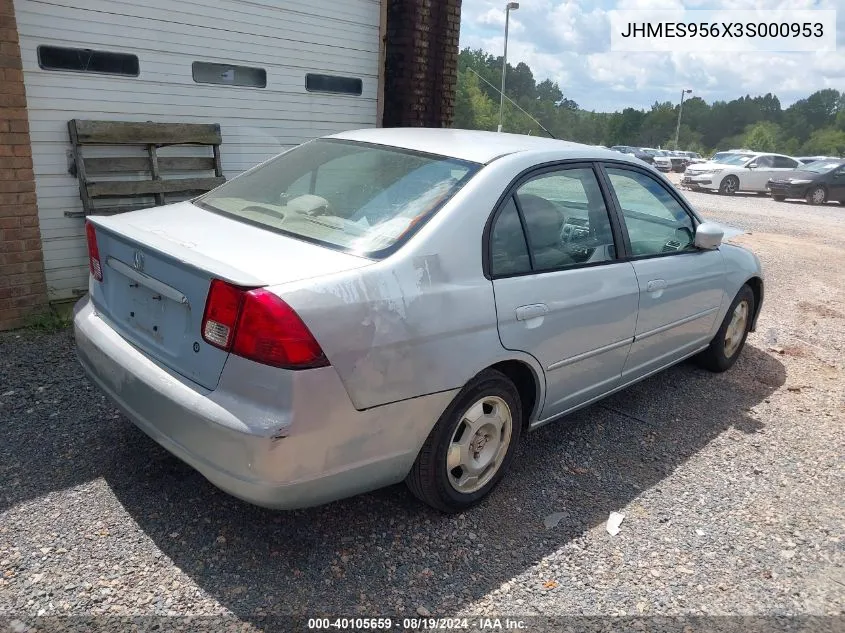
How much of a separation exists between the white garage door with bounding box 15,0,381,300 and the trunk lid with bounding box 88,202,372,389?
2869 millimetres

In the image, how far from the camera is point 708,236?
4141 mm

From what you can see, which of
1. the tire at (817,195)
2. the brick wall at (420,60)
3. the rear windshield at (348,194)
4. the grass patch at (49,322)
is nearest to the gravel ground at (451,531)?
the grass patch at (49,322)

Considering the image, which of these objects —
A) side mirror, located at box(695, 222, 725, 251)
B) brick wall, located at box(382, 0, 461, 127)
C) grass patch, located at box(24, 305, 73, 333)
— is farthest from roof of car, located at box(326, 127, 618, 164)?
brick wall, located at box(382, 0, 461, 127)

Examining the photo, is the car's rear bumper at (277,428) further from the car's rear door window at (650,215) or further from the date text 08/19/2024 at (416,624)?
the car's rear door window at (650,215)

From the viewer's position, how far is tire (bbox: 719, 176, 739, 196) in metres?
23.1

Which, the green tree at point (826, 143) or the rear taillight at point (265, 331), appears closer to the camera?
the rear taillight at point (265, 331)

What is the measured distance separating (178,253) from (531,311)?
148 centimetres

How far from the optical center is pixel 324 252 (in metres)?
2.57

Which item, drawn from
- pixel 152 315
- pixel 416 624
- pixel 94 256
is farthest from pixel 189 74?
pixel 416 624

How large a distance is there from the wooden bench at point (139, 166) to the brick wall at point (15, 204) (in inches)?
20.7

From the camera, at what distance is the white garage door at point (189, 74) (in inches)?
208

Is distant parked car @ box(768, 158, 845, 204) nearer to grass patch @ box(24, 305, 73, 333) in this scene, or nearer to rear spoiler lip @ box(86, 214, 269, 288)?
grass patch @ box(24, 305, 73, 333)

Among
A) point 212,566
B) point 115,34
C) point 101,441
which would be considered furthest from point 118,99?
point 212,566

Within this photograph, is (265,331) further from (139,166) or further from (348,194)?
(139,166)
